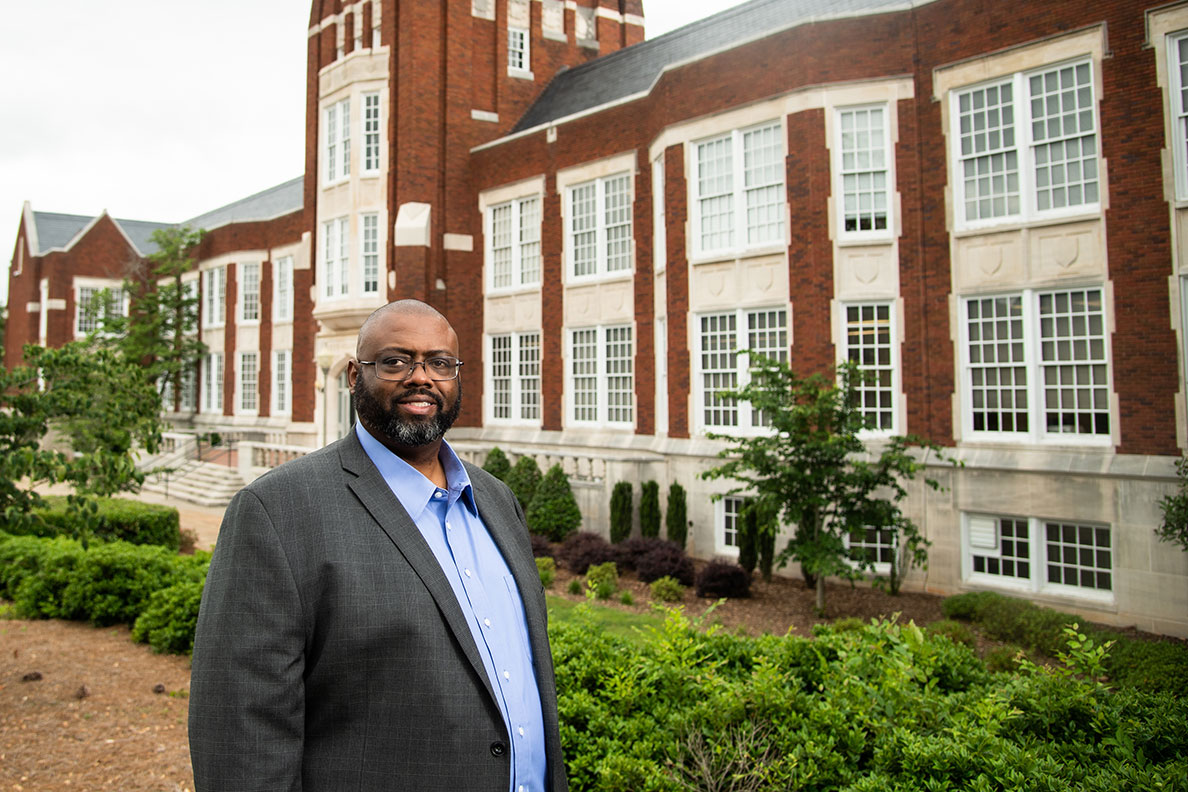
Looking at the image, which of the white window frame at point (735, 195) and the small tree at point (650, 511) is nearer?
the white window frame at point (735, 195)

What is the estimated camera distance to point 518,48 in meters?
24.9

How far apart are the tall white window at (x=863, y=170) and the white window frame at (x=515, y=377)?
30.7 feet

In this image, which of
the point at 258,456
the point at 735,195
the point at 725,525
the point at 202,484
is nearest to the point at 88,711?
the point at 725,525

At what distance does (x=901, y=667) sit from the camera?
4824 mm

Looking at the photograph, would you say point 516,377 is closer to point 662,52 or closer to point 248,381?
point 662,52

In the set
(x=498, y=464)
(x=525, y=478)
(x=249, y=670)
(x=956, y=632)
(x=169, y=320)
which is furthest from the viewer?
(x=169, y=320)

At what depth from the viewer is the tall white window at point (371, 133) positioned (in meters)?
23.3

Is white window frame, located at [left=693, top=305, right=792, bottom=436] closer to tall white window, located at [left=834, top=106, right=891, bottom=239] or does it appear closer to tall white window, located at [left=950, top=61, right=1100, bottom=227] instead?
tall white window, located at [left=834, top=106, right=891, bottom=239]

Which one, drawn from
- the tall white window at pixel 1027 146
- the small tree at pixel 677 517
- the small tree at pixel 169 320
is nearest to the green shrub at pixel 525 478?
the small tree at pixel 677 517

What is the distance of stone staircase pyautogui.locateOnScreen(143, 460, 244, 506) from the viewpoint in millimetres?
22250

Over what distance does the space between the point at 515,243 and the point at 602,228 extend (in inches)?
127

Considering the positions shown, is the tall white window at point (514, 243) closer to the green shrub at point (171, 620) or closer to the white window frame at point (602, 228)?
the white window frame at point (602, 228)

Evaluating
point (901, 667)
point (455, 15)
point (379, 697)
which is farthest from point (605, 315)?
point (379, 697)

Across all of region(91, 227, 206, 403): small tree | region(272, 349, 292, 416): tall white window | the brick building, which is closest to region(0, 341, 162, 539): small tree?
the brick building
